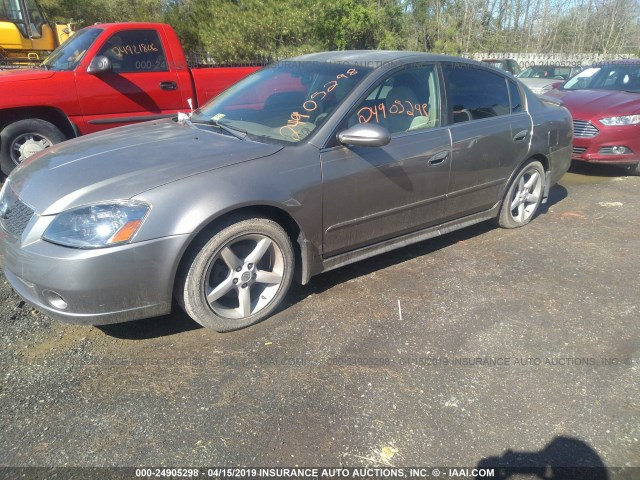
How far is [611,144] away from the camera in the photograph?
6484 mm

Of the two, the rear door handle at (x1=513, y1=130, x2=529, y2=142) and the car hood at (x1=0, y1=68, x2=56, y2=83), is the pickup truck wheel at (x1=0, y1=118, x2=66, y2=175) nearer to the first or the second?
the car hood at (x1=0, y1=68, x2=56, y2=83)

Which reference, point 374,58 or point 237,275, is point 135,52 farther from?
point 237,275

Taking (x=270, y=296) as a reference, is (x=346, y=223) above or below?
above

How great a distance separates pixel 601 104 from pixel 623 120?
0.43 meters

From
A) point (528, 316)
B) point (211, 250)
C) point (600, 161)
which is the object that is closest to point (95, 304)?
point (211, 250)

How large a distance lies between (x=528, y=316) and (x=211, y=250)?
6.86 ft

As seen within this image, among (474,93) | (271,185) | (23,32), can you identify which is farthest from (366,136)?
(23,32)

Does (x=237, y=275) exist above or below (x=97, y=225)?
below

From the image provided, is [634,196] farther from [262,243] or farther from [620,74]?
[262,243]

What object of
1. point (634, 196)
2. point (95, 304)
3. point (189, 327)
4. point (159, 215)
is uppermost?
point (159, 215)

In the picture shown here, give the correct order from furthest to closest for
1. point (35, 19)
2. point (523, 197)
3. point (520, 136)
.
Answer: point (35, 19) → point (523, 197) → point (520, 136)

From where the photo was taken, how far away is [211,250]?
106 inches

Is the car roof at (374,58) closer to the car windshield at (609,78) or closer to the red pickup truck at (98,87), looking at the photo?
the red pickup truck at (98,87)

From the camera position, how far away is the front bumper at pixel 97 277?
2.42 meters
